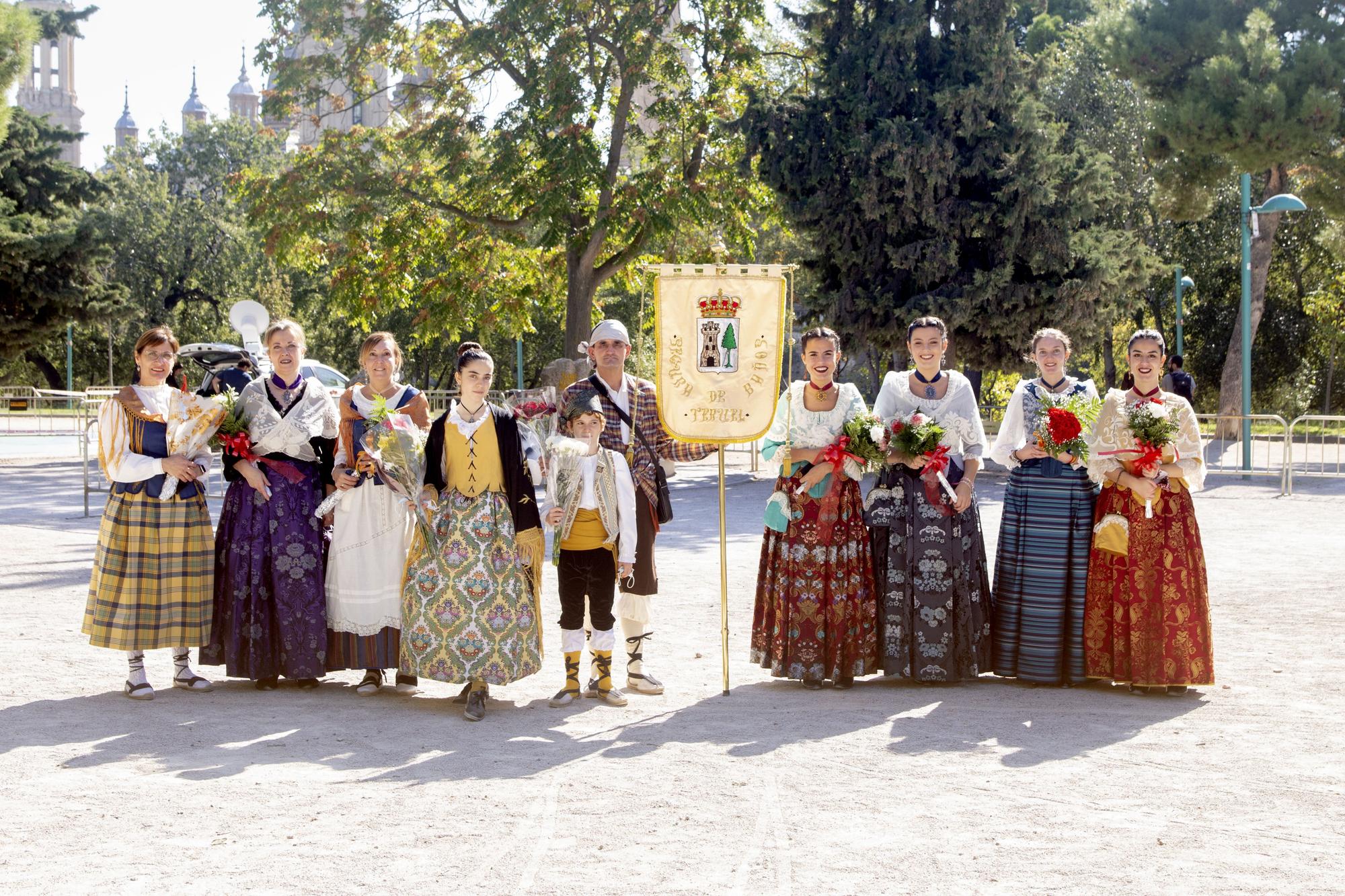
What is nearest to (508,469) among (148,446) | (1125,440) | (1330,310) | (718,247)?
(148,446)

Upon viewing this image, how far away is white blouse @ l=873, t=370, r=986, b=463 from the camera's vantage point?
722cm

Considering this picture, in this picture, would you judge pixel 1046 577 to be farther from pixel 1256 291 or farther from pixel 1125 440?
pixel 1256 291

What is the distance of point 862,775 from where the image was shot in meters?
5.46

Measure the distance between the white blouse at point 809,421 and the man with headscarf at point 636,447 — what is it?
0.37m

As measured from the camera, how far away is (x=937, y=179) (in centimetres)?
2245

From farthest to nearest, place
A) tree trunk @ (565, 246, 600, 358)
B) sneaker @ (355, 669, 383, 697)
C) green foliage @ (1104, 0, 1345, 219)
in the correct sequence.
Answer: green foliage @ (1104, 0, 1345, 219) → tree trunk @ (565, 246, 600, 358) → sneaker @ (355, 669, 383, 697)

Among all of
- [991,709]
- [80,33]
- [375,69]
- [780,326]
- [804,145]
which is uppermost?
[80,33]

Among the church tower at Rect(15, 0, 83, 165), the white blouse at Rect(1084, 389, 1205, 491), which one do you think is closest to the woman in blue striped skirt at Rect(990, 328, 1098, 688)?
the white blouse at Rect(1084, 389, 1205, 491)

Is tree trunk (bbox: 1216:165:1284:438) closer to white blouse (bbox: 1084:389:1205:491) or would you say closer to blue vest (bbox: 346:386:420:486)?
white blouse (bbox: 1084:389:1205:491)

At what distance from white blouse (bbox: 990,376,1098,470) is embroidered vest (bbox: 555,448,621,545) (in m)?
2.04

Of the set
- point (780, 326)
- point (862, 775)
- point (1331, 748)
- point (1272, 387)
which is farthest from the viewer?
point (1272, 387)

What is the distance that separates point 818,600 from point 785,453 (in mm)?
806

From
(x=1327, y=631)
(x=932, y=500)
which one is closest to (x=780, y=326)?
(x=932, y=500)

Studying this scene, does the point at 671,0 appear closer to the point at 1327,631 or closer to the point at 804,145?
the point at 804,145
